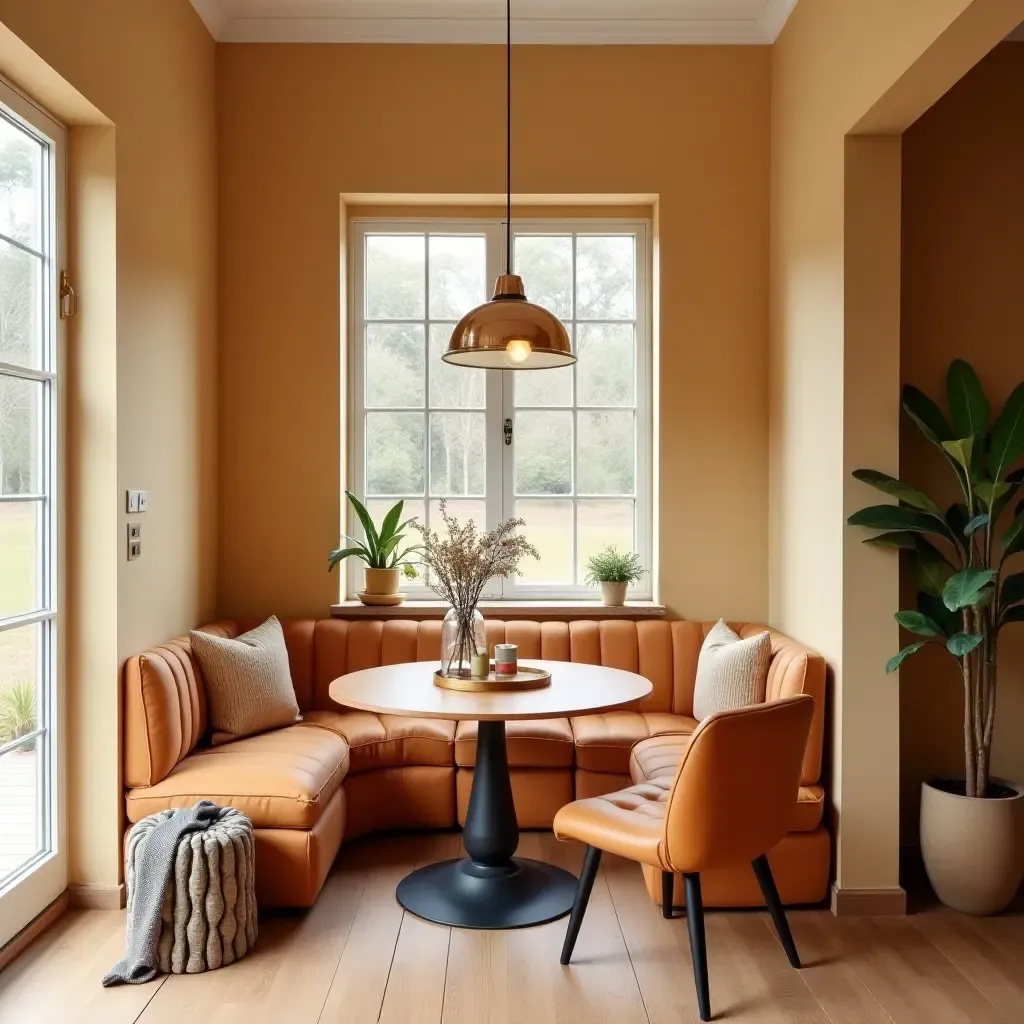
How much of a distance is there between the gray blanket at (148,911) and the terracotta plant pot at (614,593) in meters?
2.16

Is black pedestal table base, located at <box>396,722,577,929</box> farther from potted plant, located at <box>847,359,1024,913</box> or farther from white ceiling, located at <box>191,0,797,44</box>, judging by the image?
white ceiling, located at <box>191,0,797,44</box>

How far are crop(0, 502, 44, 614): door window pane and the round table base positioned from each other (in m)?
1.55

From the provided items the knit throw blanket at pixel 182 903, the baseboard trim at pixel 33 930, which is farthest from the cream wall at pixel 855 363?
the baseboard trim at pixel 33 930

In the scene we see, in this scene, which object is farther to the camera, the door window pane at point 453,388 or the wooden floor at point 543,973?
the door window pane at point 453,388

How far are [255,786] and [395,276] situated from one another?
2.56 metres

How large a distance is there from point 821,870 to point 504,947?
1141 mm

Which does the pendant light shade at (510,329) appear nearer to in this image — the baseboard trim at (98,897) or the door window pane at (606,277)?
the door window pane at (606,277)

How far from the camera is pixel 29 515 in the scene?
118 inches

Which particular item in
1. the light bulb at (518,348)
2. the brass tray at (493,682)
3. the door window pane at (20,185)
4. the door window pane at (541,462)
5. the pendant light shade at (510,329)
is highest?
the door window pane at (20,185)

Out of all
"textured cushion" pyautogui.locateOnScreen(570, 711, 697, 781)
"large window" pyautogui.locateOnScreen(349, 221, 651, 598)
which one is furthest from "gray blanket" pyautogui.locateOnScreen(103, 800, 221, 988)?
"large window" pyautogui.locateOnScreen(349, 221, 651, 598)

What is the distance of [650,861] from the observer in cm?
258

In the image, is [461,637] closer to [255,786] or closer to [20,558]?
[255,786]

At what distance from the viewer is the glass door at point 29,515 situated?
2.84 meters

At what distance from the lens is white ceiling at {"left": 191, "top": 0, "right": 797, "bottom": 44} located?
4191 millimetres
